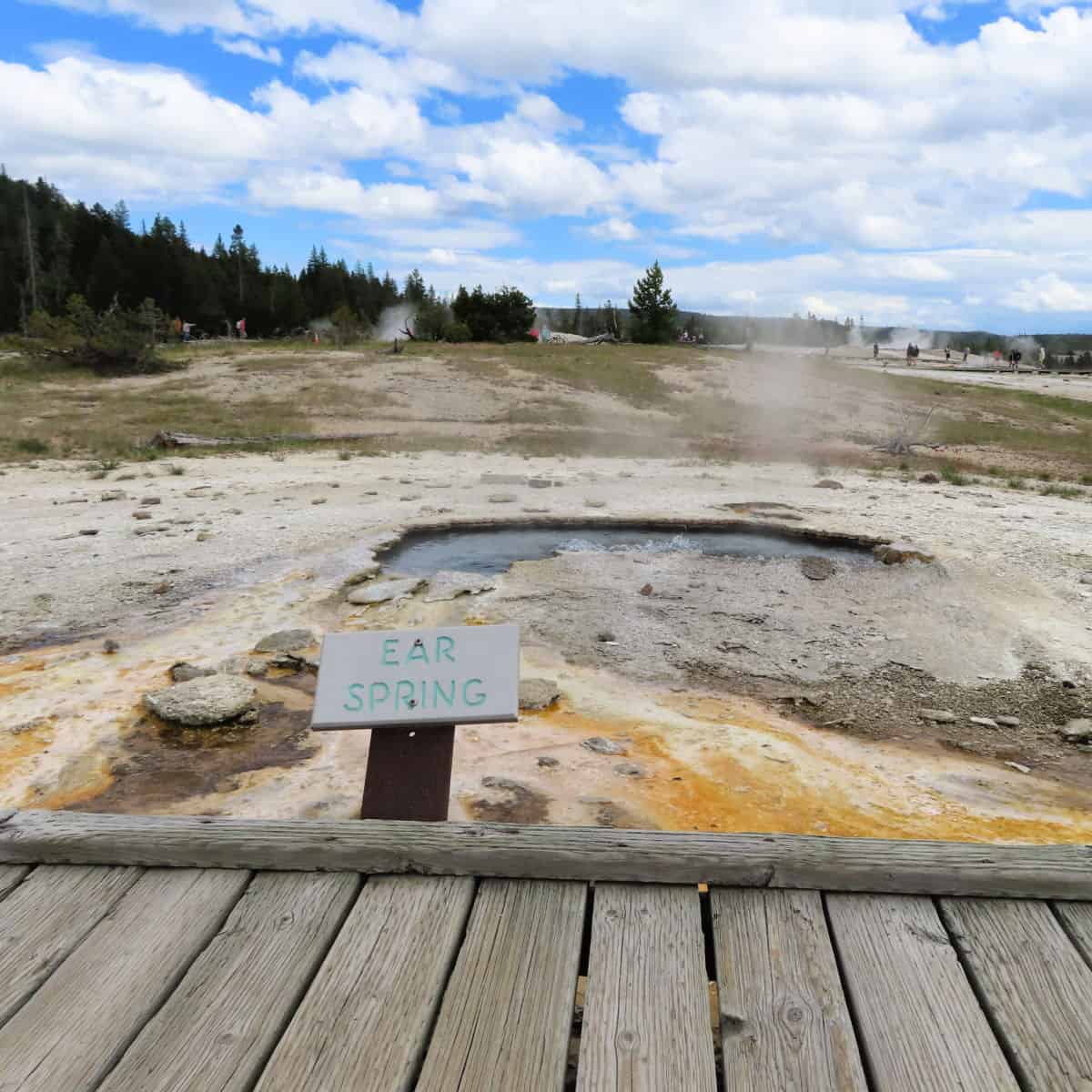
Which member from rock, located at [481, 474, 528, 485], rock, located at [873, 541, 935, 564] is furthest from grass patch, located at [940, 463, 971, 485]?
rock, located at [481, 474, 528, 485]

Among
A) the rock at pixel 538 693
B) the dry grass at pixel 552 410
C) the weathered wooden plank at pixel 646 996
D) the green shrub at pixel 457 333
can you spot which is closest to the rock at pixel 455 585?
the rock at pixel 538 693

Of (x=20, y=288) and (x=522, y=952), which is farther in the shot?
(x=20, y=288)

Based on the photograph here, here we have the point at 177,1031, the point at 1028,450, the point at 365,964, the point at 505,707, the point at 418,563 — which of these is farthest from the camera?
the point at 1028,450

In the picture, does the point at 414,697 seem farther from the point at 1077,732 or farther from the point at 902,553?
the point at 902,553

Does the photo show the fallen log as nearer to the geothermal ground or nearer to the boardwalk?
the geothermal ground

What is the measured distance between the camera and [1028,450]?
1224cm

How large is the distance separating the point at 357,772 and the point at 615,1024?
2038 mm

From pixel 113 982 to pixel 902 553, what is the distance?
547cm

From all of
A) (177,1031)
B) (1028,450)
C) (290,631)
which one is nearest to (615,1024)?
(177,1031)

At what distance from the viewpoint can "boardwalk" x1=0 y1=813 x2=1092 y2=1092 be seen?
3.69 feet

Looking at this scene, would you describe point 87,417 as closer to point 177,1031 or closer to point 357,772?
point 357,772

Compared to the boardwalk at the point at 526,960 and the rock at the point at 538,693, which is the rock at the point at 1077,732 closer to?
the rock at the point at 538,693

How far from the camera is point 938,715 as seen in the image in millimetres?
3758

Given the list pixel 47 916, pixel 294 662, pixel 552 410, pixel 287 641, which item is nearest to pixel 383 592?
pixel 287 641
